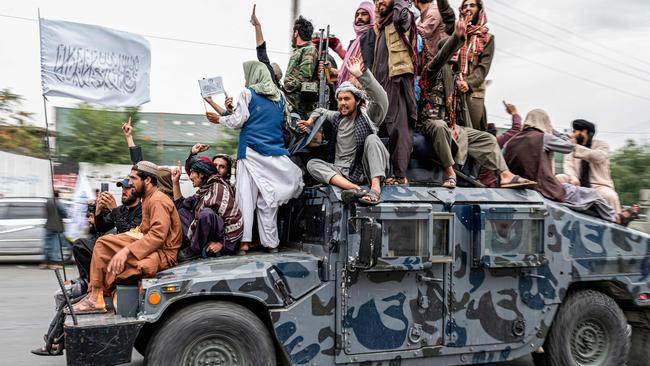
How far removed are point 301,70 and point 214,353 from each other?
3124 millimetres

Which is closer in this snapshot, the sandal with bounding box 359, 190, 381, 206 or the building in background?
the sandal with bounding box 359, 190, 381, 206

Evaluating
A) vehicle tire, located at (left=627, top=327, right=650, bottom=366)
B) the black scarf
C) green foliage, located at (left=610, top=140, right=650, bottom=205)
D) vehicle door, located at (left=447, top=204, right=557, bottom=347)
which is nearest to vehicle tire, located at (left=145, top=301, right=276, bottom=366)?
vehicle door, located at (left=447, top=204, right=557, bottom=347)

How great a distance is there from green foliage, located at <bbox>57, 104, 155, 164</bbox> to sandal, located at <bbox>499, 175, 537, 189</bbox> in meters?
13.1

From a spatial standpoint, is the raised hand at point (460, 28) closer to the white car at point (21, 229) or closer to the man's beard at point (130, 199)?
the man's beard at point (130, 199)

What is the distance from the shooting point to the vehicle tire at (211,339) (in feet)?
15.5

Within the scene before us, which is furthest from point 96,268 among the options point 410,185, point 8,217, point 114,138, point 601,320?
point 114,138

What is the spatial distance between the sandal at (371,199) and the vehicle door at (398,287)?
5cm

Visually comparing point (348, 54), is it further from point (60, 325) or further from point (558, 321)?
point (60, 325)

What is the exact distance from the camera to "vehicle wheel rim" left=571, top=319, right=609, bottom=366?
6.12m

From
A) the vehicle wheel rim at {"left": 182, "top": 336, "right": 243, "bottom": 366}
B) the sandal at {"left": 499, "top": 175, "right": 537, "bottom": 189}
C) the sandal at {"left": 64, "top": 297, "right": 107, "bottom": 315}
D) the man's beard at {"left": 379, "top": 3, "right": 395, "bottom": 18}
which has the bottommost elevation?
the vehicle wheel rim at {"left": 182, "top": 336, "right": 243, "bottom": 366}

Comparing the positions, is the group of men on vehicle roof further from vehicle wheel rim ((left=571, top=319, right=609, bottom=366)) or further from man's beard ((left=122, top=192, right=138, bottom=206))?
vehicle wheel rim ((left=571, top=319, right=609, bottom=366))

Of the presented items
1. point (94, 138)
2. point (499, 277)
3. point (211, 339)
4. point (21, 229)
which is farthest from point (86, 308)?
point (94, 138)

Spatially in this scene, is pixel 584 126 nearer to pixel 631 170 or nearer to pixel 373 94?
A: pixel 373 94

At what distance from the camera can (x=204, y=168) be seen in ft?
19.2
